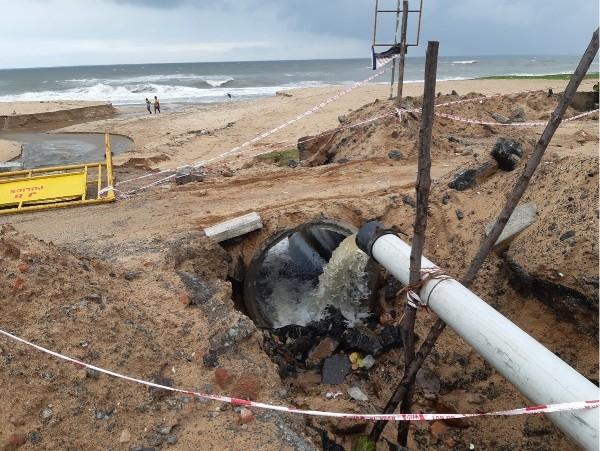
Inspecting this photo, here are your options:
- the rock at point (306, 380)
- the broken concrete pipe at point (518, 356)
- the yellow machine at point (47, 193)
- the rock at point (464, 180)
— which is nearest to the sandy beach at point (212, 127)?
the yellow machine at point (47, 193)

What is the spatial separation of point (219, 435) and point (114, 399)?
943 millimetres

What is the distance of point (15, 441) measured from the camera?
325cm

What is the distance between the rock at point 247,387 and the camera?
155 inches

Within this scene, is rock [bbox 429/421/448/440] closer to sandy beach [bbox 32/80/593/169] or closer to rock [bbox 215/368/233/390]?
rock [bbox 215/368/233/390]

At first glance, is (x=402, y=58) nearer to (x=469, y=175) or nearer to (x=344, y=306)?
(x=469, y=175)

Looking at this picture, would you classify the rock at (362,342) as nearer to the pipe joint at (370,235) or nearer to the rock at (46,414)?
the pipe joint at (370,235)

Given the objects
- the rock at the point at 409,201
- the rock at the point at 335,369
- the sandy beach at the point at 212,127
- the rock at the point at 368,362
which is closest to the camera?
the rock at the point at 335,369

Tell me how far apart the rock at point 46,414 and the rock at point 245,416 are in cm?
144

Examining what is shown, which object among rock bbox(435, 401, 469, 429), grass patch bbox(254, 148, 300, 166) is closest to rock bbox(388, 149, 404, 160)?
grass patch bbox(254, 148, 300, 166)

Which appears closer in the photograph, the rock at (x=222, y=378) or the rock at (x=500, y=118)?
the rock at (x=222, y=378)

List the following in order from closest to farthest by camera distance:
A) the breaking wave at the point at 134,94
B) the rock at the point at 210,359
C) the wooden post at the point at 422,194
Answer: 1. the wooden post at the point at 422,194
2. the rock at the point at 210,359
3. the breaking wave at the point at 134,94

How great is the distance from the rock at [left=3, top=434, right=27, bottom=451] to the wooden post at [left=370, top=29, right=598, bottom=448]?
2714mm

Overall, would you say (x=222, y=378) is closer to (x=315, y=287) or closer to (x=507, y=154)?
(x=315, y=287)

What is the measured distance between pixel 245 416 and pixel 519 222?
4.36 metres
